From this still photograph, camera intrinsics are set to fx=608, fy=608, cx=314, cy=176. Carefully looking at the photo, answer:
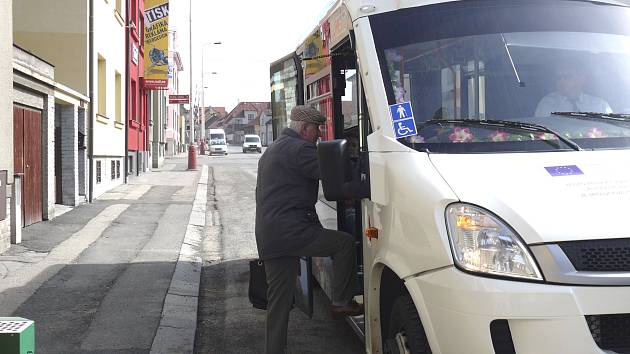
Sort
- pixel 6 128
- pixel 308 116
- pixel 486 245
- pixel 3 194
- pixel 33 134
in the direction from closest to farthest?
pixel 486 245, pixel 308 116, pixel 3 194, pixel 6 128, pixel 33 134

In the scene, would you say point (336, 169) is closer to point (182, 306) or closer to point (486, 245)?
point (486, 245)

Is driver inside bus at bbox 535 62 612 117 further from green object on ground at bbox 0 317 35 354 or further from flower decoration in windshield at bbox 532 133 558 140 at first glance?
green object on ground at bbox 0 317 35 354

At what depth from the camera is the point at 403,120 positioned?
320 cm

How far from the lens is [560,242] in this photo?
7.93 ft

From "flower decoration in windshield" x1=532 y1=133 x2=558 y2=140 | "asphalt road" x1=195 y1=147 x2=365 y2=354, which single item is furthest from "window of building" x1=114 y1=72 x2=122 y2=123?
"flower decoration in windshield" x1=532 y1=133 x2=558 y2=140

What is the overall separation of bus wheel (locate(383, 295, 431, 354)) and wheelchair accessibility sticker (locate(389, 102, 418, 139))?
0.83 meters

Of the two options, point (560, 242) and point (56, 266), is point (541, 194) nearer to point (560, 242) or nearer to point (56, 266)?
point (560, 242)

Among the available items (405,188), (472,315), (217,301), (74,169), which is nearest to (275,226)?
(405,188)

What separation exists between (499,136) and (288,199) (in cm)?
147

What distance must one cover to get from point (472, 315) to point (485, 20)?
1814 millimetres

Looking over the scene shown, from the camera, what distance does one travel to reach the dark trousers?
4031 mm

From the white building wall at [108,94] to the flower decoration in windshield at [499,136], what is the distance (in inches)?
473

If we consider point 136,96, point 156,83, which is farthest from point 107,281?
point 156,83

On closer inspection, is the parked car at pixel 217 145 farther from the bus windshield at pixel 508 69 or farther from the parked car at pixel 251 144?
the bus windshield at pixel 508 69
